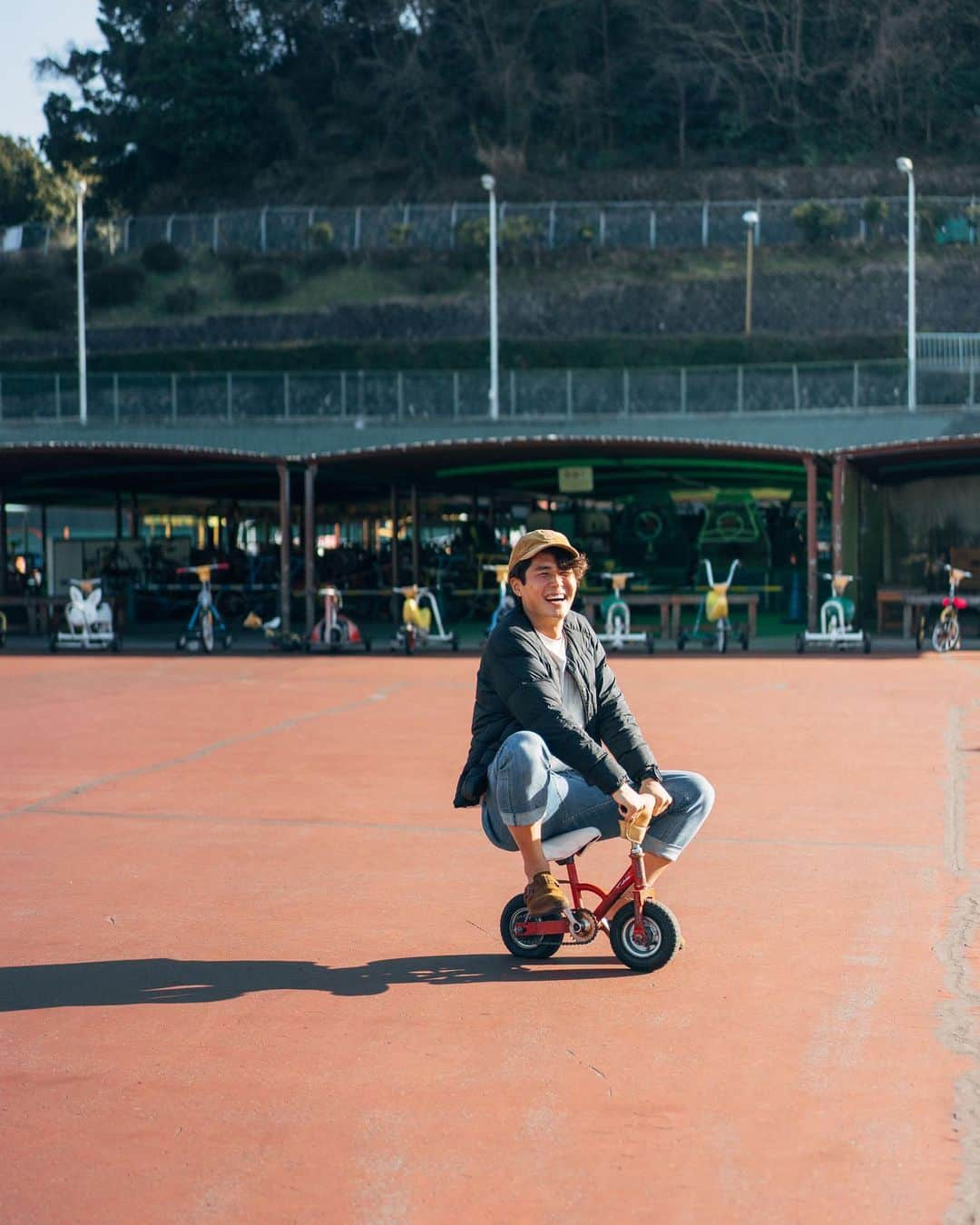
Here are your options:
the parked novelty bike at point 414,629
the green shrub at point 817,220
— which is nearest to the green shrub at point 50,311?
the green shrub at point 817,220

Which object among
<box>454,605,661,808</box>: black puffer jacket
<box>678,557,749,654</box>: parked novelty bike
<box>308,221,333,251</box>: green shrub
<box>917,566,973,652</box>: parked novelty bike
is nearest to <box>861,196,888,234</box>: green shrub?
<box>308,221,333,251</box>: green shrub

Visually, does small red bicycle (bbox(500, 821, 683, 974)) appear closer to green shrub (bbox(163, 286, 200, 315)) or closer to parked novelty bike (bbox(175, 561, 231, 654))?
parked novelty bike (bbox(175, 561, 231, 654))

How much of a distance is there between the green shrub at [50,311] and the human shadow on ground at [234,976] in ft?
208

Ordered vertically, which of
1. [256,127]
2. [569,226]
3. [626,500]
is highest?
[256,127]

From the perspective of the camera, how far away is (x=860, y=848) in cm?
844

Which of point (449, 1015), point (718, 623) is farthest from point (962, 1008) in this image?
point (718, 623)

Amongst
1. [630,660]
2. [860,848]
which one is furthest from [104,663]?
[860,848]

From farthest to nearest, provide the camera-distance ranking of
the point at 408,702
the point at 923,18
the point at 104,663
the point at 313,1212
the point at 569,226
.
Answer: the point at 923,18 < the point at 569,226 < the point at 104,663 < the point at 408,702 < the point at 313,1212

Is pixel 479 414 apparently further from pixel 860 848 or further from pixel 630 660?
pixel 860 848

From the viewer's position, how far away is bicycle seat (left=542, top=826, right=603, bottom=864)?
19.5ft

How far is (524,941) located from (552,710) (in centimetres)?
99

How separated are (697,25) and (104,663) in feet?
207

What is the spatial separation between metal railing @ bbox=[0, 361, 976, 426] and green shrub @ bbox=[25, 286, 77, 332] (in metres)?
32.7

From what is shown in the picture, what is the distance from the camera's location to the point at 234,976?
235 inches
